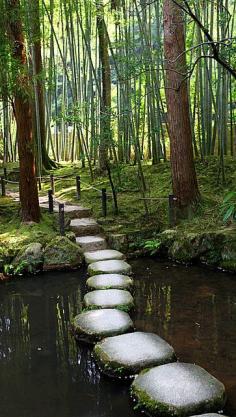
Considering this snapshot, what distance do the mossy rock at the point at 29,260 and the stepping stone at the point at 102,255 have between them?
665 mm

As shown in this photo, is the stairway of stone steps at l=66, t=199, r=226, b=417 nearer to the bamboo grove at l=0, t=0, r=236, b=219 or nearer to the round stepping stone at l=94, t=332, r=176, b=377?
the round stepping stone at l=94, t=332, r=176, b=377

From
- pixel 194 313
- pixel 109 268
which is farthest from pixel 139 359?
pixel 109 268

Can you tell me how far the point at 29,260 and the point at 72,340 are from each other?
2.40 m

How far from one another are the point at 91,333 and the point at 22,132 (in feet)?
12.5

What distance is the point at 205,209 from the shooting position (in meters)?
6.95

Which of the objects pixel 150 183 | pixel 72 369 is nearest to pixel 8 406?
pixel 72 369

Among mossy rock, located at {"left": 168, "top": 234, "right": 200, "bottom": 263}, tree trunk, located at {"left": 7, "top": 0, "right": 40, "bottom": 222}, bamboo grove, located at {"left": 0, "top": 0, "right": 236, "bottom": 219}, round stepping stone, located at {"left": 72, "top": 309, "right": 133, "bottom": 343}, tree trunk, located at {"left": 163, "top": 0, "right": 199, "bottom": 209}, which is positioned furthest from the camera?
tree trunk, located at {"left": 163, "top": 0, "right": 199, "bottom": 209}

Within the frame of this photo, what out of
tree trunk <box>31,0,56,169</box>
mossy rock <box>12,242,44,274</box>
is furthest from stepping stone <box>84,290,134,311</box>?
tree trunk <box>31,0,56,169</box>

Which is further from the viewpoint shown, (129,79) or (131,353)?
(129,79)

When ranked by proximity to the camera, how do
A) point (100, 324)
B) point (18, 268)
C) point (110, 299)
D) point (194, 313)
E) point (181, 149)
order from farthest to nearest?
point (181, 149)
point (18, 268)
point (110, 299)
point (194, 313)
point (100, 324)

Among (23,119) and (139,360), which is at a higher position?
(23,119)

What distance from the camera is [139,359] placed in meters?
3.29

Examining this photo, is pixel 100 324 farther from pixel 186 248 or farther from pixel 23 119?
pixel 23 119

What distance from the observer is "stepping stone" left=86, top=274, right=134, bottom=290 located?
195 inches
